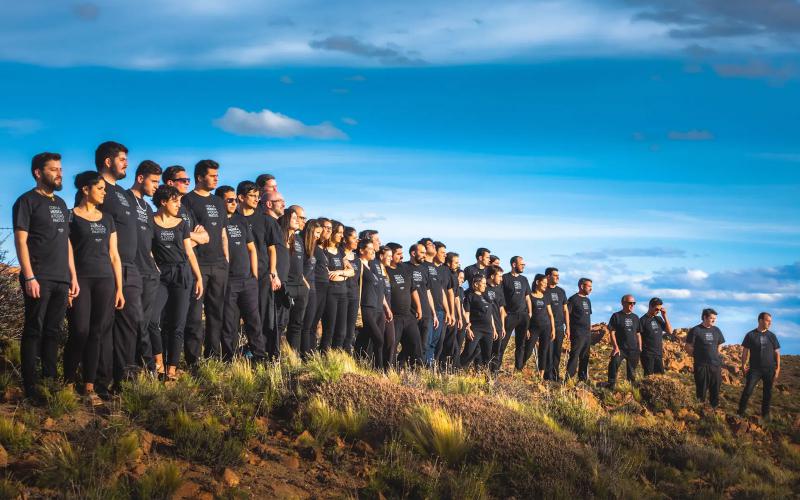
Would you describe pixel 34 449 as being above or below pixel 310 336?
below

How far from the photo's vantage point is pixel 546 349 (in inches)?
674

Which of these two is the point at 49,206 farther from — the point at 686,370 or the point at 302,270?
the point at 686,370

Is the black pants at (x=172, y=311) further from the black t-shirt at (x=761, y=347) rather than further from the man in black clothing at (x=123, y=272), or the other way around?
the black t-shirt at (x=761, y=347)

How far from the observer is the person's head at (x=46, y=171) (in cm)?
780

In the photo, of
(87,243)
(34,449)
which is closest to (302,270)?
(87,243)

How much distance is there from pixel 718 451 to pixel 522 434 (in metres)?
3.88

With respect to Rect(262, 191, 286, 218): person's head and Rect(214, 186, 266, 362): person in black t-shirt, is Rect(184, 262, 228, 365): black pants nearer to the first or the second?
Rect(214, 186, 266, 362): person in black t-shirt

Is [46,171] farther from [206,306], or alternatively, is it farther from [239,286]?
[239,286]

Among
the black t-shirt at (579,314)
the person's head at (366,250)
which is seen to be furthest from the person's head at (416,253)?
the black t-shirt at (579,314)

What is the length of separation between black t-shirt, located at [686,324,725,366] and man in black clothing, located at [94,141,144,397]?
11534 millimetres

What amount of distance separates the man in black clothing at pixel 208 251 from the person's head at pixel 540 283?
9.07 metres

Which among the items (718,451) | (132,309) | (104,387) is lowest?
(718,451)

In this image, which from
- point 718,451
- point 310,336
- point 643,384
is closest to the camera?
point 718,451

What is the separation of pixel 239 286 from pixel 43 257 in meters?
2.82
